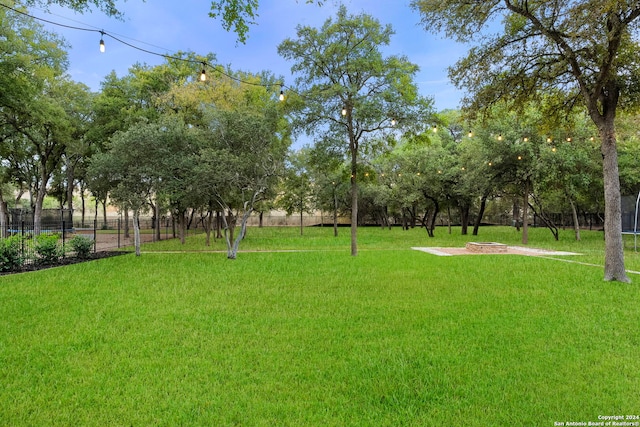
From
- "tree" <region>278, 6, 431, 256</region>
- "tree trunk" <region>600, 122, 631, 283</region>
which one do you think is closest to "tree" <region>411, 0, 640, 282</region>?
"tree trunk" <region>600, 122, 631, 283</region>

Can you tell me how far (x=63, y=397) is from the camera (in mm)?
2912

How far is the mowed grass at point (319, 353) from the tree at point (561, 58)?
308 centimetres

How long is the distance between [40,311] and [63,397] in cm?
357

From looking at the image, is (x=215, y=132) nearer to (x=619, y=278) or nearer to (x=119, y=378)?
(x=119, y=378)

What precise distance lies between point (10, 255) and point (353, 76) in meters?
12.1

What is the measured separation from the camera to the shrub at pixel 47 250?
1112cm

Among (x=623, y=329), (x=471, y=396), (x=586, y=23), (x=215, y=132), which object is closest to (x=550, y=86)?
(x=586, y=23)

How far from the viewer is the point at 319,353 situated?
384 centimetres

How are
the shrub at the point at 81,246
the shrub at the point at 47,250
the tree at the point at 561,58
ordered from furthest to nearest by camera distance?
1. the shrub at the point at 81,246
2. the shrub at the point at 47,250
3. the tree at the point at 561,58

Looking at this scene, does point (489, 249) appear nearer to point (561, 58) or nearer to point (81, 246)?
point (561, 58)

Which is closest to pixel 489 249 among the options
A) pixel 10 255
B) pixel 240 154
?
pixel 240 154

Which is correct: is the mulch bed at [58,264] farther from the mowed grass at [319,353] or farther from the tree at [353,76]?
the tree at [353,76]

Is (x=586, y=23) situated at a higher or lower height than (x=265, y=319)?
higher

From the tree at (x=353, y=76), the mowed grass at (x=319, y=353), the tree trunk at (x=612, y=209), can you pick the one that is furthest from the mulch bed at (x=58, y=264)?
the tree trunk at (x=612, y=209)
